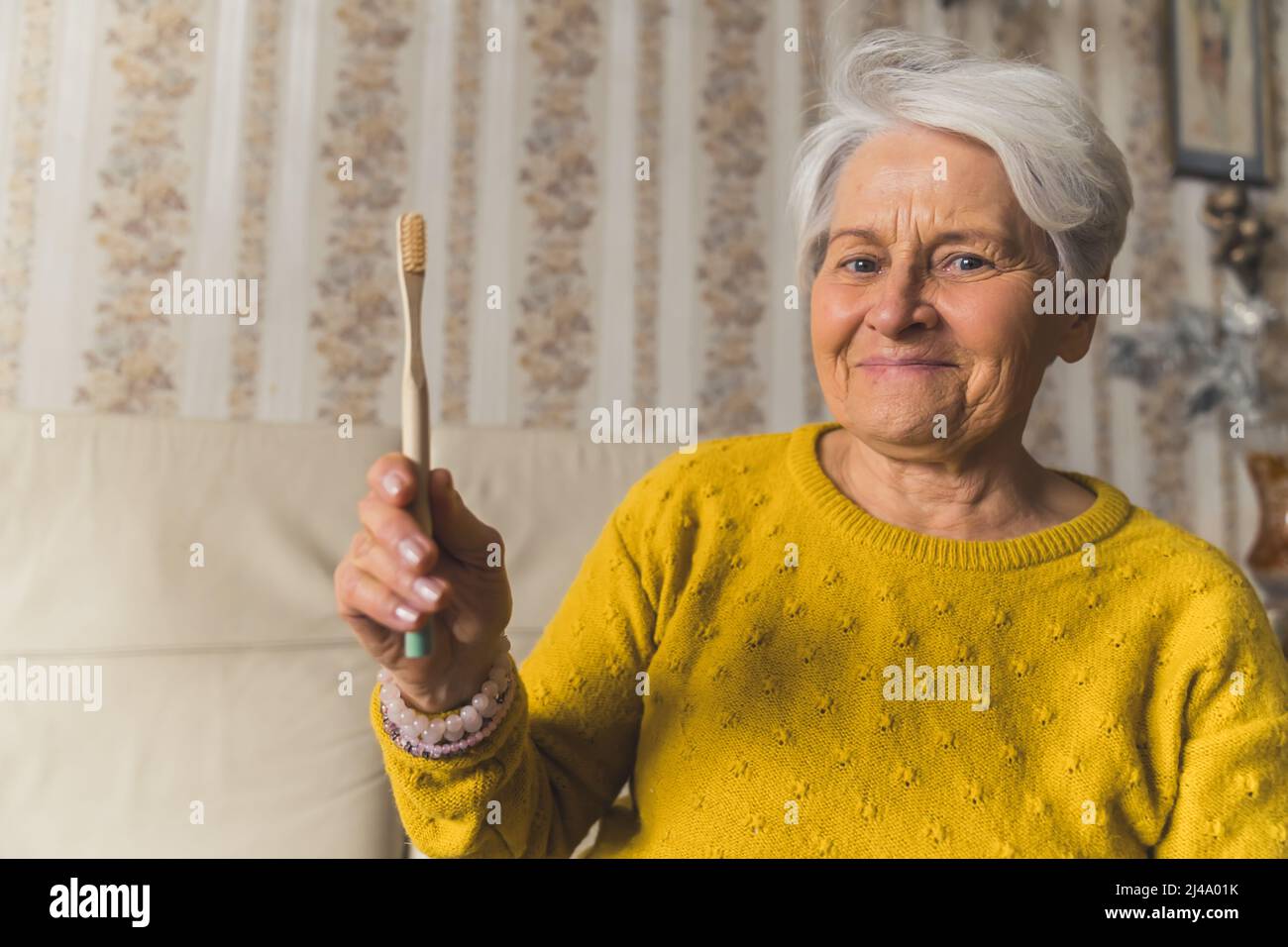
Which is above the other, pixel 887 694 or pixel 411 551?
pixel 411 551

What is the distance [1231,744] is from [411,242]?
753mm

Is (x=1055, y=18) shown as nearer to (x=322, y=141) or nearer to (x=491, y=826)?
(x=322, y=141)

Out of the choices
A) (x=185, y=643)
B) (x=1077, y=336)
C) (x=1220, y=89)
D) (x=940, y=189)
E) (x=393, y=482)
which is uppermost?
(x=1220, y=89)

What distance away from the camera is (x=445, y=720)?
0.73 meters

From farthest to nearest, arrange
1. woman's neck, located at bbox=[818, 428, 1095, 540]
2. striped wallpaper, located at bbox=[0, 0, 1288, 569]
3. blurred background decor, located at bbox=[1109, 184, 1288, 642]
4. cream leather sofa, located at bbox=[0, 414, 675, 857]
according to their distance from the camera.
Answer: blurred background decor, located at bbox=[1109, 184, 1288, 642] < striped wallpaper, located at bbox=[0, 0, 1288, 569] < cream leather sofa, located at bbox=[0, 414, 675, 857] < woman's neck, located at bbox=[818, 428, 1095, 540]

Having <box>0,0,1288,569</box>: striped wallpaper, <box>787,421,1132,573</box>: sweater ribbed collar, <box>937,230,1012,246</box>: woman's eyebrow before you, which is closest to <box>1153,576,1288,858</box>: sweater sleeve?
<box>787,421,1132,573</box>: sweater ribbed collar

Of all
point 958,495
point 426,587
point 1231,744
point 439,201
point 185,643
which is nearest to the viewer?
point 426,587

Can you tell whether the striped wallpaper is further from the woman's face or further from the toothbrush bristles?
the toothbrush bristles

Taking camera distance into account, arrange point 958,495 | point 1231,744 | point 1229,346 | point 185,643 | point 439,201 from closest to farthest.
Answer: point 1231,744, point 958,495, point 185,643, point 439,201, point 1229,346

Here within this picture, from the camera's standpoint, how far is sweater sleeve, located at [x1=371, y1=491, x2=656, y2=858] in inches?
30.6

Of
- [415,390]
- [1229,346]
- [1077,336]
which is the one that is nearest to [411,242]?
[415,390]

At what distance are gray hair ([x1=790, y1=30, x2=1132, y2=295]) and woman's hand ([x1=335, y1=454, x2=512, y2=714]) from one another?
1.69 feet

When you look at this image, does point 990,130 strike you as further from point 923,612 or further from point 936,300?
point 923,612
